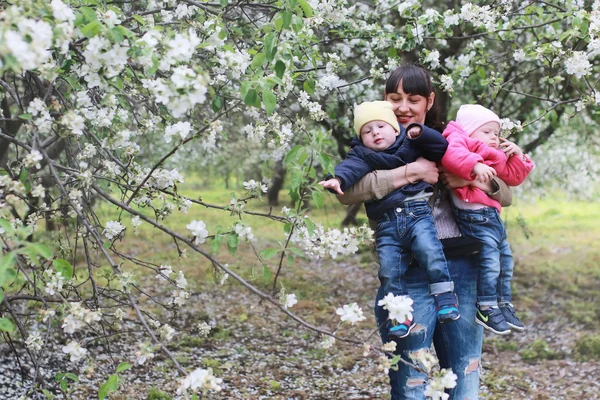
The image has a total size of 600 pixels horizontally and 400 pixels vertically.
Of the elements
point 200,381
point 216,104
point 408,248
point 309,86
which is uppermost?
point 309,86

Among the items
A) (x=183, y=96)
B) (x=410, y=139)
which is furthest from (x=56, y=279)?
(x=410, y=139)

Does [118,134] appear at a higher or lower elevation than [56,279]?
higher

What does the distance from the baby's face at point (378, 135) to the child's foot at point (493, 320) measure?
858 millimetres

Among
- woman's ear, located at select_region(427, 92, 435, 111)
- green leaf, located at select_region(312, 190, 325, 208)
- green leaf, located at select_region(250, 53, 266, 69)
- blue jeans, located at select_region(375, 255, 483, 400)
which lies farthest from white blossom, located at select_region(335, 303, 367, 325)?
woman's ear, located at select_region(427, 92, 435, 111)

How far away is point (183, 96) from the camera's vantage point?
1.78m

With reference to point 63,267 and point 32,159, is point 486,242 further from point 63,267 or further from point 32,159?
point 32,159

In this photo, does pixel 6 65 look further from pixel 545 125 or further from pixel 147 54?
pixel 545 125

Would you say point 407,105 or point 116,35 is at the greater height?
point 407,105

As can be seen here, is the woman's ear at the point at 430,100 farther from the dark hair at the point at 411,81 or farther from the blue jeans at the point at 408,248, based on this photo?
the blue jeans at the point at 408,248

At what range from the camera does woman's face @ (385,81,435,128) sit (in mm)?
2697

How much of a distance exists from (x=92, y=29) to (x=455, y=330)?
1.91 m

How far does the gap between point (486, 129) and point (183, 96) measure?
1.57 m

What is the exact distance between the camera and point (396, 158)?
2578 mm

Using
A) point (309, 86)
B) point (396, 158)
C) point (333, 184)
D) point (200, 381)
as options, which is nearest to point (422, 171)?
point (396, 158)
